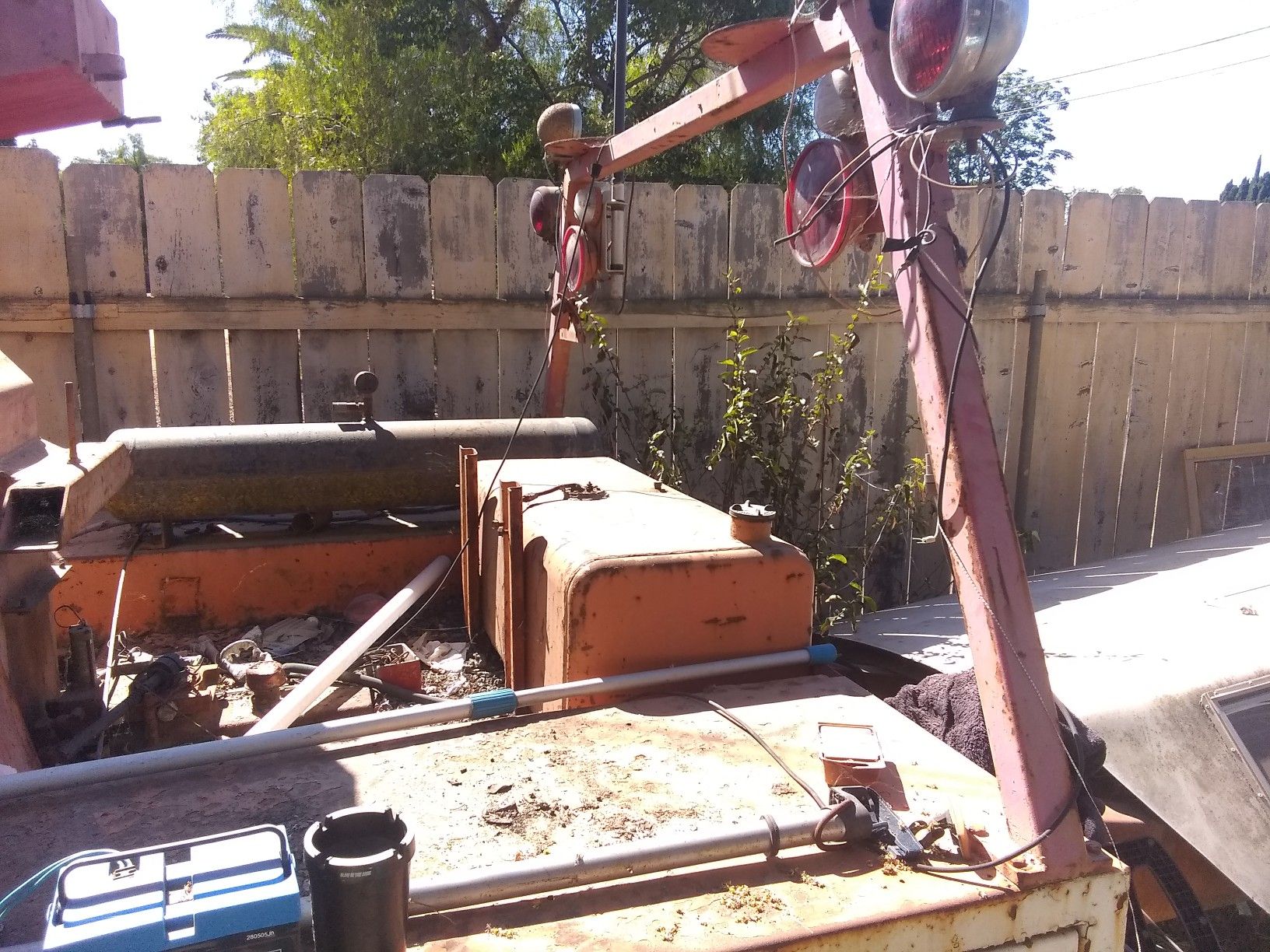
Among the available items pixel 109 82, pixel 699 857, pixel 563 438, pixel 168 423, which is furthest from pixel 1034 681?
pixel 168 423

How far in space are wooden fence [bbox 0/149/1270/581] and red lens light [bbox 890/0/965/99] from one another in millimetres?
2005

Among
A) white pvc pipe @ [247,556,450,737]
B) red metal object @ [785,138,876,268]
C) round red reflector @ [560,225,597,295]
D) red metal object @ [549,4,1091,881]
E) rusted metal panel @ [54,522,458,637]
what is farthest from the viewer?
round red reflector @ [560,225,597,295]

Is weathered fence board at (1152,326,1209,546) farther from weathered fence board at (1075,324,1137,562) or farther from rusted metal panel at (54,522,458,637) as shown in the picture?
rusted metal panel at (54,522,458,637)

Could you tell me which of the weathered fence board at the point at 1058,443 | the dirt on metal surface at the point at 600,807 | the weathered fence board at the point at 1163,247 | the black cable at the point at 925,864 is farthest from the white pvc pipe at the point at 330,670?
the weathered fence board at the point at 1163,247

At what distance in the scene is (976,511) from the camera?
1.71 meters

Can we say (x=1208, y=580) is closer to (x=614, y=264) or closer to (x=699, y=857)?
(x=614, y=264)

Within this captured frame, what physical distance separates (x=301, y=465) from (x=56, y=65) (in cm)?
185

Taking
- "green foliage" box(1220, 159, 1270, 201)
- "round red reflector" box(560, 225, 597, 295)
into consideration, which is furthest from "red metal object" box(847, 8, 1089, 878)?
"green foliage" box(1220, 159, 1270, 201)

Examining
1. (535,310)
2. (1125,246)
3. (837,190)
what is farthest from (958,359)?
(1125,246)

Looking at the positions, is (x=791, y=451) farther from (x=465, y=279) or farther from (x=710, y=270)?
(x=465, y=279)

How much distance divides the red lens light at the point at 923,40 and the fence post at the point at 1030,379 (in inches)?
162

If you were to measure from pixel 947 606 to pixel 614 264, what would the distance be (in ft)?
6.92

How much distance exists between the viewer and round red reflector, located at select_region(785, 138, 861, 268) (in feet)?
7.18

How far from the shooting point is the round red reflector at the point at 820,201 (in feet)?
7.18
